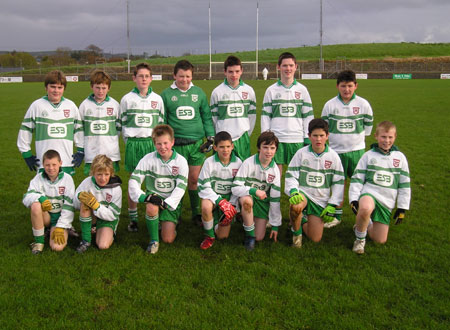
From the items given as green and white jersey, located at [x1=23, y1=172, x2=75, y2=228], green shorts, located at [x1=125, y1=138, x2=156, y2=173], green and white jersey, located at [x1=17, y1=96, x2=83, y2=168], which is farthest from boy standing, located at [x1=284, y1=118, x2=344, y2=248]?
green and white jersey, located at [x1=17, y1=96, x2=83, y2=168]

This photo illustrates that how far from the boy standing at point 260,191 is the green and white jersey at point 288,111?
0.73m

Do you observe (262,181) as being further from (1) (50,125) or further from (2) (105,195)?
(1) (50,125)

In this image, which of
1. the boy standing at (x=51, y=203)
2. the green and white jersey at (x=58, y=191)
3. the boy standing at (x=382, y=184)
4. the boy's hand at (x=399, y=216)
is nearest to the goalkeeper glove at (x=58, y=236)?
the boy standing at (x=51, y=203)

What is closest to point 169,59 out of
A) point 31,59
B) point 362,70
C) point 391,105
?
point 31,59

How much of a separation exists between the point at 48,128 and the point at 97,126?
1.83 feet

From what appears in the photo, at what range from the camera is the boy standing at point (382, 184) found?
4.24 metres

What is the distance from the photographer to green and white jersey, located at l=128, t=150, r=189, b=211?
4.40m

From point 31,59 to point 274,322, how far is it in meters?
72.7

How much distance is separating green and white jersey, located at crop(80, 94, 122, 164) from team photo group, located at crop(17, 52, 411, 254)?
12 millimetres

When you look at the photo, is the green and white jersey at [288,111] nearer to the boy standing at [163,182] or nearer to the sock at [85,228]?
the boy standing at [163,182]

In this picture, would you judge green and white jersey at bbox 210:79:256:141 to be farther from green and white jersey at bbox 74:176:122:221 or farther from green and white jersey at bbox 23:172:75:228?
green and white jersey at bbox 23:172:75:228

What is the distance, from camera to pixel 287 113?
16.7 ft

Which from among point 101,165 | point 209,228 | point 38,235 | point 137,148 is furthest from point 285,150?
point 38,235

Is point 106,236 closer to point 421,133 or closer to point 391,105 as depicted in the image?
point 421,133
